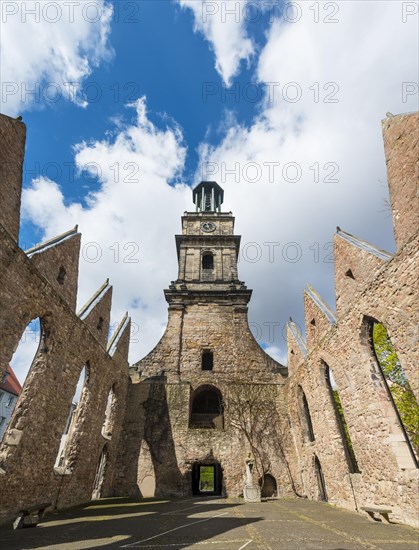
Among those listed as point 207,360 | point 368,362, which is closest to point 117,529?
point 368,362

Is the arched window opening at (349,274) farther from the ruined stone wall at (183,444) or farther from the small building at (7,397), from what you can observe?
the small building at (7,397)

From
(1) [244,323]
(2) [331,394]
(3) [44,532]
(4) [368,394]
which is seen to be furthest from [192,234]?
(3) [44,532]

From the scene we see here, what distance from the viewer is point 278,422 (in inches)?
629

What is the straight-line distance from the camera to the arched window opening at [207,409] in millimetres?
17750

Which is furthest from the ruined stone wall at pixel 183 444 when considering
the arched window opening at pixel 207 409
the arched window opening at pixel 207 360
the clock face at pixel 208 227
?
the clock face at pixel 208 227

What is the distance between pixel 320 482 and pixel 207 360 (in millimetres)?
9198

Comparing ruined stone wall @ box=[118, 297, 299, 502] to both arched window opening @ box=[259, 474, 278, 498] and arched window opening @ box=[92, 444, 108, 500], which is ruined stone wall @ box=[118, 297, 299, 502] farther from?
arched window opening @ box=[92, 444, 108, 500]

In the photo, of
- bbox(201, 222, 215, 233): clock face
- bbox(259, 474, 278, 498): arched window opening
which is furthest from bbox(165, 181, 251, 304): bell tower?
bbox(259, 474, 278, 498): arched window opening

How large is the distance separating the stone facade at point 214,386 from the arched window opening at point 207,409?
0.09 metres

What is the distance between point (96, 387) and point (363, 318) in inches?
404

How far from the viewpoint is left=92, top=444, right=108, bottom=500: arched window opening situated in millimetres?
13359

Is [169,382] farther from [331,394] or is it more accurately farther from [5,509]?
[5,509]

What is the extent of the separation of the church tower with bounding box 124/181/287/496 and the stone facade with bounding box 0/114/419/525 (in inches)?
3.0

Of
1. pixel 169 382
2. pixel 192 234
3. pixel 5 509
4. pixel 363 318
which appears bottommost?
pixel 5 509
